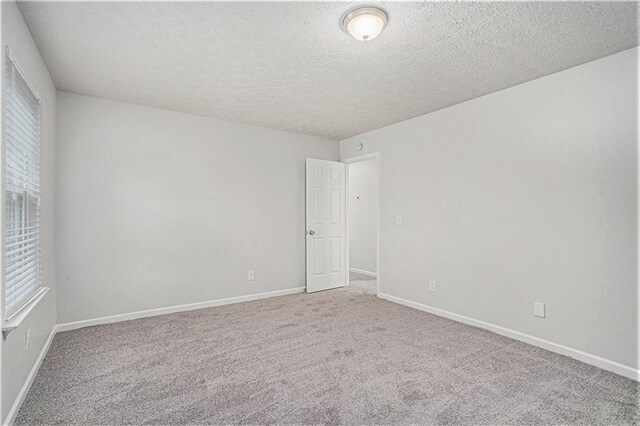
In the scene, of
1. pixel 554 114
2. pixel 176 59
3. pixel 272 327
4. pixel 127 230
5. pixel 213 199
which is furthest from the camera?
pixel 213 199

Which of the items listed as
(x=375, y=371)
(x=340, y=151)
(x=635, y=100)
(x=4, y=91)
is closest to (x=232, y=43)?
(x=4, y=91)

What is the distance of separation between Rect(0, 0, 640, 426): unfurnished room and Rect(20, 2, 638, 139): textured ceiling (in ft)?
0.07

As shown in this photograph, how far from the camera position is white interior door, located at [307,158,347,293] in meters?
5.18

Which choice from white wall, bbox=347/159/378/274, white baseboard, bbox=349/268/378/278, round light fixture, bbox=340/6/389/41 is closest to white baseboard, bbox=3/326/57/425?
round light fixture, bbox=340/6/389/41

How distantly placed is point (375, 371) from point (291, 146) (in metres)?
3.42

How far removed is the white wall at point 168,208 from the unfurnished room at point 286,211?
Answer: 2 cm

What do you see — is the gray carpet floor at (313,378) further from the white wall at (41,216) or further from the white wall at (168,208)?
the white wall at (168,208)

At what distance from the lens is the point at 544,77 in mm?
3025

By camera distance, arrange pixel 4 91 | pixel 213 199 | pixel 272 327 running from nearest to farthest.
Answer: pixel 4 91, pixel 272 327, pixel 213 199

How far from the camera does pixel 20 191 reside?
7.47ft

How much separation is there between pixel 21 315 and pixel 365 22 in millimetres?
2753

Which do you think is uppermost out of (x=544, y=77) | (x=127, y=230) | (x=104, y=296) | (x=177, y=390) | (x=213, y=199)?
(x=544, y=77)

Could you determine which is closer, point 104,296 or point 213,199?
point 104,296

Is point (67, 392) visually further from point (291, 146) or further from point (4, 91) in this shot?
point (291, 146)
